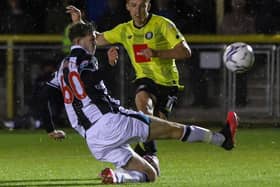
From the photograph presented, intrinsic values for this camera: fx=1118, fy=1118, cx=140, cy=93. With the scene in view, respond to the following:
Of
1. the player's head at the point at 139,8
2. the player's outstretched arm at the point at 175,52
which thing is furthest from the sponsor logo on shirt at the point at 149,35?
the player's outstretched arm at the point at 175,52

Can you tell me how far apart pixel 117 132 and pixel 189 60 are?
884 centimetres

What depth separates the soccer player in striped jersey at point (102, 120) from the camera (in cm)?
1041

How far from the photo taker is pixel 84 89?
1041 cm

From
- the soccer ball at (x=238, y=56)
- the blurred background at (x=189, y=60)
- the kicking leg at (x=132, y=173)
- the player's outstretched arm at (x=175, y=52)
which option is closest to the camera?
the kicking leg at (x=132, y=173)

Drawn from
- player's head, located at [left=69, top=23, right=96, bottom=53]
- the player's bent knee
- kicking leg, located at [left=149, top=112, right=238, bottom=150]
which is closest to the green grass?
the player's bent knee

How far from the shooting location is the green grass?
1102cm

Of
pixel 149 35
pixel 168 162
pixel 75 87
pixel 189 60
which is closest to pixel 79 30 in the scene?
pixel 75 87

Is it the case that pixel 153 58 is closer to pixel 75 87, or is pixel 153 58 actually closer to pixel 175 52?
pixel 175 52

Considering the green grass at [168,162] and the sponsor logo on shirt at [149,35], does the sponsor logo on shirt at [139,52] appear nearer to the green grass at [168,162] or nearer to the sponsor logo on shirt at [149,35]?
the sponsor logo on shirt at [149,35]

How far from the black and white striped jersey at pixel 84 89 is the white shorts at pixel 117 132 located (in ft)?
0.25

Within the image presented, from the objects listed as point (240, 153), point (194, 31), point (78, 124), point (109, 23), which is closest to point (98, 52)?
point (109, 23)

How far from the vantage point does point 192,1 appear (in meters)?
20.2

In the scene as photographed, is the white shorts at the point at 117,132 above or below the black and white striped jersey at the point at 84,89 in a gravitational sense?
below

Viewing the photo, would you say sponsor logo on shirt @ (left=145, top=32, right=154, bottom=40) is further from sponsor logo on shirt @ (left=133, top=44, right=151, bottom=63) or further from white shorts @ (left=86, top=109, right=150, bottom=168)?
white shorts @ (left=86, top=109, right=150, bottom=168)
